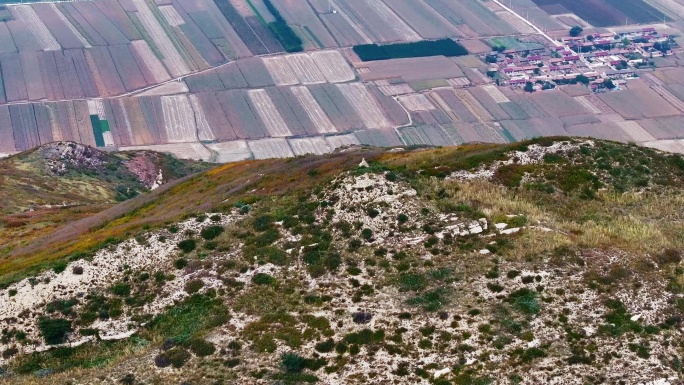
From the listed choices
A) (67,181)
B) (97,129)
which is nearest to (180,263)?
(67,181)

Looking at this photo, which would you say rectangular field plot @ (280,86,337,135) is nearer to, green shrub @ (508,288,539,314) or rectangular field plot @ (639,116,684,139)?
rectangular field plot @ (639,116,684,139)

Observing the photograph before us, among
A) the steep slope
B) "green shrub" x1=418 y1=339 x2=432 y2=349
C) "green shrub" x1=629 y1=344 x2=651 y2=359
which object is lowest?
the steep slope

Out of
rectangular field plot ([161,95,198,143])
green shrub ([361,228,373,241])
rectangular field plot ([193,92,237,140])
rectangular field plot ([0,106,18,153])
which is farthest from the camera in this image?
rectangular field plot ([193,92,237,140])

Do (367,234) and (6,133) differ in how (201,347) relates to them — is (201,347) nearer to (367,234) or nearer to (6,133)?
(367,234)

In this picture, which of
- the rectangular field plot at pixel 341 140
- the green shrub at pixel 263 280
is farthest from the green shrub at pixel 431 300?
the rectangular field plot at pixel 341 140

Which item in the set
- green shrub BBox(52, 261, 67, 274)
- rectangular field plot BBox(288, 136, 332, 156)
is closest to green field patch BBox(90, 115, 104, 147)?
rectangular field plot BBox(288, 136, 332, 156)

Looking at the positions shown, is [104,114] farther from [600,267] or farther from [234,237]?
[600,267]

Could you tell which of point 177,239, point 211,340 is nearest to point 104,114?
point 177,239
